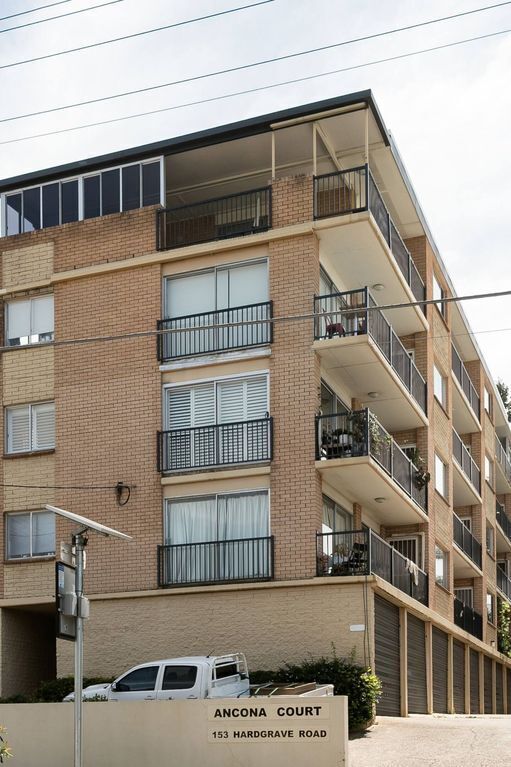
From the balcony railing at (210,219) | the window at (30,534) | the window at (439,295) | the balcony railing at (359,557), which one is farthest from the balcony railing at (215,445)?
the window at (439,295)

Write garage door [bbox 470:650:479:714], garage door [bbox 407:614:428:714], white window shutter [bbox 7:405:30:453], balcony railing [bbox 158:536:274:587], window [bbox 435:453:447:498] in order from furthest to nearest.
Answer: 1. garage door [bbox 470:650:479:714]
2. window [bbox 435:453:447:498]
3. garage door [bbox 407:614:428:714]
4. white window shutter [bbox 7:405:30:453]
5. balcony railing [bbox 158:536:274:587]

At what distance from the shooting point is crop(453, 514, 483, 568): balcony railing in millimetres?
39941

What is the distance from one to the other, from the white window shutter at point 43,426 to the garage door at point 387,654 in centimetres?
931

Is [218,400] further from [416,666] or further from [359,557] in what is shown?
[416,666]

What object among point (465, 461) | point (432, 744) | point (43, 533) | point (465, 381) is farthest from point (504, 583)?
point (432, 744)

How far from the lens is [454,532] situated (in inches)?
1554

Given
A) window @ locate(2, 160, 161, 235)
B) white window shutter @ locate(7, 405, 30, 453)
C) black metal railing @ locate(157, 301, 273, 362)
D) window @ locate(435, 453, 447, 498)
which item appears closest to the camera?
black metal railing @ locate(157, 301, 273, 362)

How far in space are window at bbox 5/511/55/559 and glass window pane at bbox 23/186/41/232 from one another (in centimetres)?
775

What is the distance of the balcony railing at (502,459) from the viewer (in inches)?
2120

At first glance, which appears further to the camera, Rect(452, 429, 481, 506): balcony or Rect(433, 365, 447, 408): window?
Rect(452, 429, 481, 506): balcony

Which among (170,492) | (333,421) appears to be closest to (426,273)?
(333,421)

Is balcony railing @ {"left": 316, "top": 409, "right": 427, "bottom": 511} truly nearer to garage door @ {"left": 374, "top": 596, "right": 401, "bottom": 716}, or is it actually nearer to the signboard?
garage door @ {"left": 374, "top": 596, "right": 401, "bottom": 716}

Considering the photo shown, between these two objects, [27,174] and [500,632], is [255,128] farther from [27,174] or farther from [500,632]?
[500,632]

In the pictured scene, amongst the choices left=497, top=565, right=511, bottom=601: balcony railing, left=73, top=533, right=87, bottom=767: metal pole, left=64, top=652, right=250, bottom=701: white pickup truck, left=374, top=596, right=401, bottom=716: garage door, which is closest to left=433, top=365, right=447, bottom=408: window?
left=374, top=596, right=401, bottom=716: garage door
